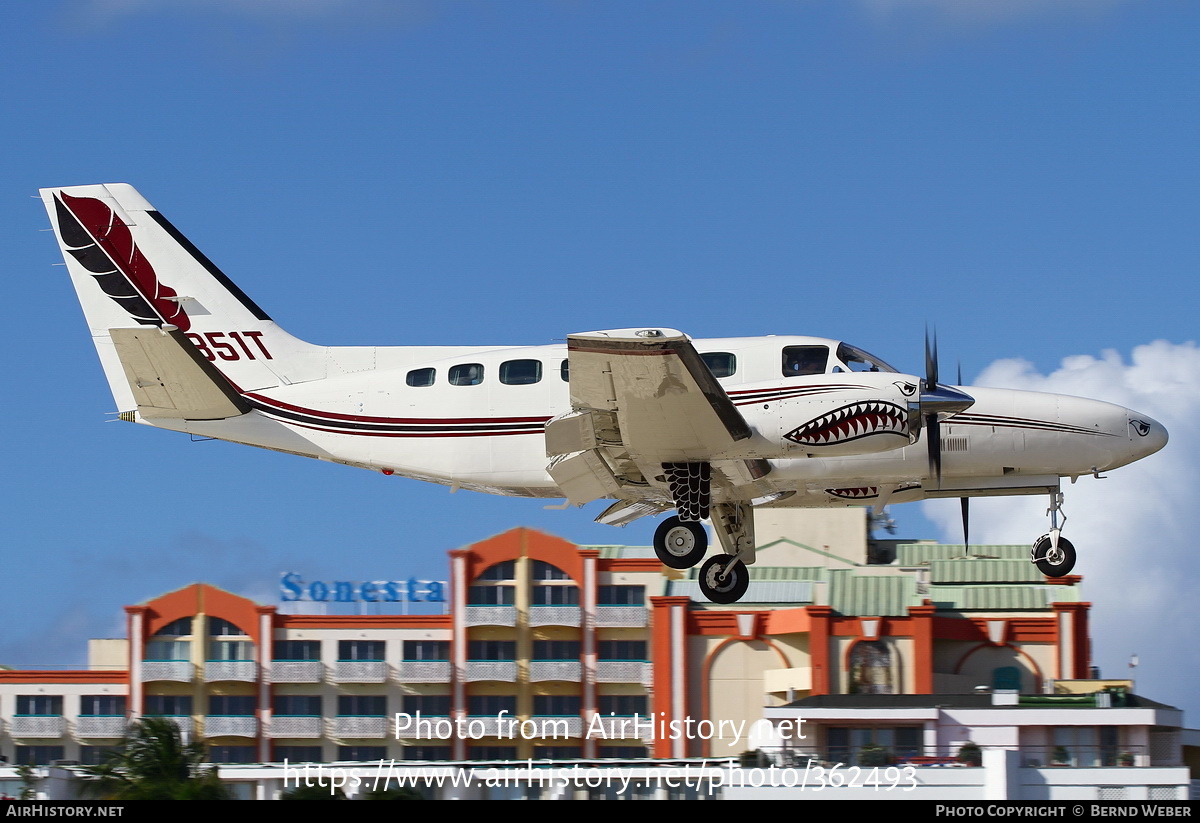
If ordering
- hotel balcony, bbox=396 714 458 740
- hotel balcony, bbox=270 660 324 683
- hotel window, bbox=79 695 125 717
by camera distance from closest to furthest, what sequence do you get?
hotel balcony, bbox=396 714 458 740
hotel balcony, bbox=270 660 324 683
hotel window, bbox=79 695 125 717

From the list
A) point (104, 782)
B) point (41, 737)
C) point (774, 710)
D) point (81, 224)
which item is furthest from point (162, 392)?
point (41, 737)

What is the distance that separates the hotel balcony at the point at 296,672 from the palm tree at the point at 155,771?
1303 centimetres

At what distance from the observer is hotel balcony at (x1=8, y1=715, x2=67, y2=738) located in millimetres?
44281

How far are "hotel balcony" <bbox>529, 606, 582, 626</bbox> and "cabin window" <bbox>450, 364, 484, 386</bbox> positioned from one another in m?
25.2

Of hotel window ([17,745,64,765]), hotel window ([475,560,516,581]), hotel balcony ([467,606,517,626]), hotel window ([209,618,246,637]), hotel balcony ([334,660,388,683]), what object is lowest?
hotel window ([17,745,64,765])

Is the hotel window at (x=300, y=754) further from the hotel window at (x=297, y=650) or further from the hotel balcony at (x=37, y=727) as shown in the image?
the hotel balcony at (x=37, y=727)

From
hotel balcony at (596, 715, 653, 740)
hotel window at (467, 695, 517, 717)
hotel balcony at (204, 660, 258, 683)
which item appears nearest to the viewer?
hotel balcony at (596, 715, 653, 740)

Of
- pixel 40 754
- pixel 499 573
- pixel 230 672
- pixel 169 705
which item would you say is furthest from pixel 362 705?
pixel 40 754

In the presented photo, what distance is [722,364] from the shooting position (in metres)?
18.6

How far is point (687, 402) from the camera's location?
1764cm

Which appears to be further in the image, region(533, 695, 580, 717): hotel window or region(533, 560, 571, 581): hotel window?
region(533, 560, 571, 581): hotel window

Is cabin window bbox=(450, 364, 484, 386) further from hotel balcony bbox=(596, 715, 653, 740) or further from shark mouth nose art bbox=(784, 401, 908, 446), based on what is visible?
hotel balcony bbox=(596, 715, 653, 740)

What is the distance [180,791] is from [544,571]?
19479 millimetres

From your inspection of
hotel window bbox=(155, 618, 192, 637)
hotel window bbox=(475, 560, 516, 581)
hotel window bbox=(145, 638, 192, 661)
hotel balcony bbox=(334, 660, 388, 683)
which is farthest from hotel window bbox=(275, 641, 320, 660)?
hotel window bbox=(475, 560, 516, 581)
